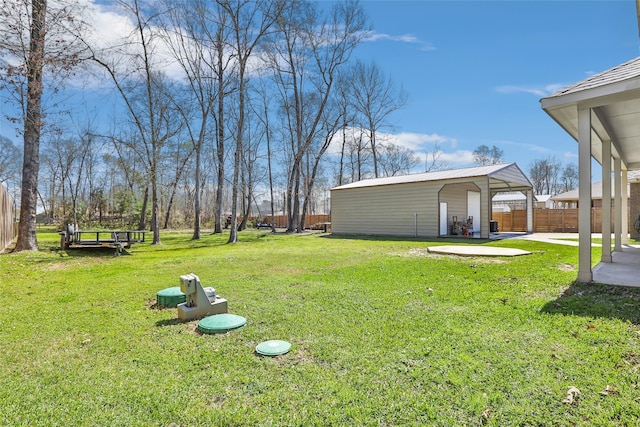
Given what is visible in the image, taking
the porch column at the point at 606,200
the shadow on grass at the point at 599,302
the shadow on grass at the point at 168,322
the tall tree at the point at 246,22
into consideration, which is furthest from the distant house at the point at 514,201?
the shadow on grass at the point at 168,322

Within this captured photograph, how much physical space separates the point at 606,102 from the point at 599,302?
2.65 metres

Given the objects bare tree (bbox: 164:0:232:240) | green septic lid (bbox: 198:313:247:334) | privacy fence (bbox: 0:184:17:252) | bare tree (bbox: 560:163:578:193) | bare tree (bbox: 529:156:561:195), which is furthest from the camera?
bare tree (bbox: 529:156:561:195)

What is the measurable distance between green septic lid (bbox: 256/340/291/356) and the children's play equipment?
1135 mm

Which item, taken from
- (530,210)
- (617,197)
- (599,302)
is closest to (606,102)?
(599,302)

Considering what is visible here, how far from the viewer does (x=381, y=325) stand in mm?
3459

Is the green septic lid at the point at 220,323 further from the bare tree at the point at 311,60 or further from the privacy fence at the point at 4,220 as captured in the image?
the bare tree at the point at 311,60

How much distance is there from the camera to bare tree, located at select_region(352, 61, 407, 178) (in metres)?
26.0

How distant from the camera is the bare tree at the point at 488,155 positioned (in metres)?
35.7

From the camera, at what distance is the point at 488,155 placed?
3572 centimetres

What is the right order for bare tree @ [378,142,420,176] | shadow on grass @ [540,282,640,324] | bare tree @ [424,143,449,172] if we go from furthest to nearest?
1. bare tree @ [424,143,449,172]
2. bare tree @ [378,142,420,176]
3. shadow on grass @ [540,282,640,324]

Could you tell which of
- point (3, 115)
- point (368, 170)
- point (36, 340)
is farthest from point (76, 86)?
point (368, 170)

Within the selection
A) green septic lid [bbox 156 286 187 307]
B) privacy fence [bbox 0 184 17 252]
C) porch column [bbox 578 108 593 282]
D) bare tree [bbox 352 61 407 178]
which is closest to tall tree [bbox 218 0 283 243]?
privacy fence [bbox 0 184 17 252]

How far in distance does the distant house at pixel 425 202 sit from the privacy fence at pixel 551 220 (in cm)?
204

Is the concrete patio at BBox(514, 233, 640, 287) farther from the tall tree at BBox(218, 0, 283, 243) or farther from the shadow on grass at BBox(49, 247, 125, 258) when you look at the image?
the tall tree at BBox(218, 0, 283, 243)
